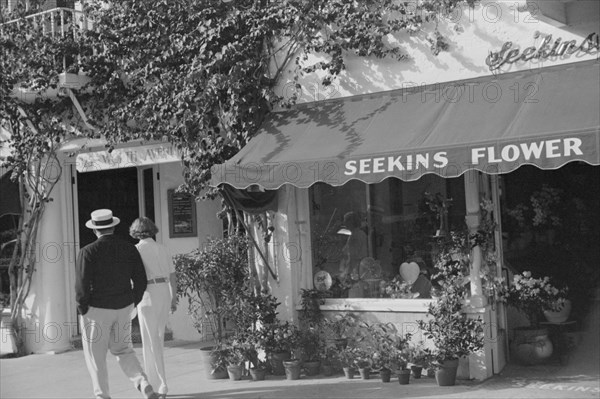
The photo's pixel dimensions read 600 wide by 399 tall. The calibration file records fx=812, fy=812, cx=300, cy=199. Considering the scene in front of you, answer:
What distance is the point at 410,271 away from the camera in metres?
8.84

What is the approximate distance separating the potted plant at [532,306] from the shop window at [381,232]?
83cm

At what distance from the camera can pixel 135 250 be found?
25.1 ft

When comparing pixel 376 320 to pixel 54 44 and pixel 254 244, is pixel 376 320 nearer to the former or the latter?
pixel 254 244

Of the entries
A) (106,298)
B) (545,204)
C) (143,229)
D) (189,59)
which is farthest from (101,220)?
(545,204)

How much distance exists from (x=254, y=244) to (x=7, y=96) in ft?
13.9

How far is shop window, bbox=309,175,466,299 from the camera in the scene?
8672mm

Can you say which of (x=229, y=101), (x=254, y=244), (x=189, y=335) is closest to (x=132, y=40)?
(x=229, y=101)

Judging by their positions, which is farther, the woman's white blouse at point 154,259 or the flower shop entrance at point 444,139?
the woman's white blouse at point 154,259

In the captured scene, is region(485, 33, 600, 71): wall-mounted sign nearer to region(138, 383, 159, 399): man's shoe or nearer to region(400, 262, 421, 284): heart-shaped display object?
region(400, 262, 421, 284): heart-shaped display object

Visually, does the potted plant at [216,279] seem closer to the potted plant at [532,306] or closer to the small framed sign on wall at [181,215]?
the small framed sign on wall at [181,215]

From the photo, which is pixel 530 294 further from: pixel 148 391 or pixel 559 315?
pixel 148 391

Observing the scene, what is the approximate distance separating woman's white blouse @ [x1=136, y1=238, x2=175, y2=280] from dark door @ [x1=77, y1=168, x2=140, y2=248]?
4.65 meters

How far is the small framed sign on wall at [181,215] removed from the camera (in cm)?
1164

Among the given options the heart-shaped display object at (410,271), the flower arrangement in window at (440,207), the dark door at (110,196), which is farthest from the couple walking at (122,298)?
the dark door at (110,196)
